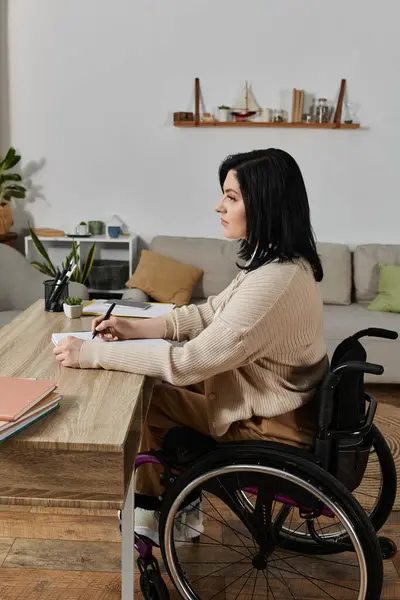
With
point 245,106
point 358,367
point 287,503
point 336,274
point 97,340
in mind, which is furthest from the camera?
point 245,106

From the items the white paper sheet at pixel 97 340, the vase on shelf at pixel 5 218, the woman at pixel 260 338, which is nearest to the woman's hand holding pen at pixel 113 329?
the white paper sheet at pixel 97 340

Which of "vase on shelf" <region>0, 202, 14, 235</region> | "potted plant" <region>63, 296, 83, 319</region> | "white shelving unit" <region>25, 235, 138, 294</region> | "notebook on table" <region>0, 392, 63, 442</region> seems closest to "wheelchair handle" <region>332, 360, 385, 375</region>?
"notebook on table" <region>0, 392, 63, 442</region>

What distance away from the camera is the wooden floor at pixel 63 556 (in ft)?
6.13

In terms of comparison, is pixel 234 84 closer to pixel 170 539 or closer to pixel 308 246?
pixel 308 246

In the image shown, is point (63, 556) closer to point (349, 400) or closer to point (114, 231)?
point (349, 400)

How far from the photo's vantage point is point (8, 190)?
4.16 m

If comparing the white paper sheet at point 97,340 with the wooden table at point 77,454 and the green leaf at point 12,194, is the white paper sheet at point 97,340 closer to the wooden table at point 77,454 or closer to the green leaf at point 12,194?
the wooden table at point 77,454

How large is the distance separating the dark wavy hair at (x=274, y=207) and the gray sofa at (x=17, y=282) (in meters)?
1.80

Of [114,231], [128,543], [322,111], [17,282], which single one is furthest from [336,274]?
[128,543]

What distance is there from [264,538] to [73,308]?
37.2 inches

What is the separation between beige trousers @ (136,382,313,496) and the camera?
65.6 inches

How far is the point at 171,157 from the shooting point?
4.25m

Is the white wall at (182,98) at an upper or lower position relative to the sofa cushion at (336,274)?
upper

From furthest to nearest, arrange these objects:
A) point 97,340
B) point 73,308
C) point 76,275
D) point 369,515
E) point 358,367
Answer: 1. point 76,275
2. point 73,308
3. point 369,515
4. point 97,340
5. point 358,367
